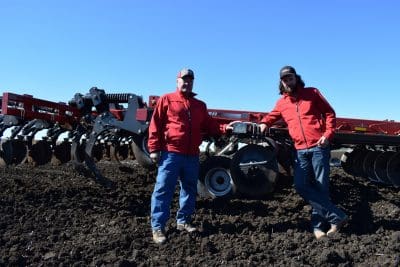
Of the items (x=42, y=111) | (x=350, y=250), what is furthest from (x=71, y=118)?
(x=350, y=250)

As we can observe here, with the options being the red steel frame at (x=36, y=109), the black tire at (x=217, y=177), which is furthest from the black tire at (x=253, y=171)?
the red steel frame at (x=36, y=109)

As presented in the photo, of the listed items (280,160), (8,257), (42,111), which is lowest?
(8,257)

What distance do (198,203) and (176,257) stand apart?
84.1 inches

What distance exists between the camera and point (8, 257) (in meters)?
4.09

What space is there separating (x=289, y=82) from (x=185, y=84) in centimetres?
94

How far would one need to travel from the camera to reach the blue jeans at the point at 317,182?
4.52 meters

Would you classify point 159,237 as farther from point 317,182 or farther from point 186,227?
point 317,182

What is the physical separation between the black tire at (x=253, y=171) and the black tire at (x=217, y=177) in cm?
41

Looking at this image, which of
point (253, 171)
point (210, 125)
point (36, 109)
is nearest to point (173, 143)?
point (210, 125)

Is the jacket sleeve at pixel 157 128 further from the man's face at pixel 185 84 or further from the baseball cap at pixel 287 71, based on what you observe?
the baseball cap at pixel 287 71

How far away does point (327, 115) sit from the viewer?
14.8 ft

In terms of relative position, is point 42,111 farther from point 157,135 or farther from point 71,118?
point 157,135

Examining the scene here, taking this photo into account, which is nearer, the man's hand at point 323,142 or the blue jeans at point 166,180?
the man's hand at point 323,142

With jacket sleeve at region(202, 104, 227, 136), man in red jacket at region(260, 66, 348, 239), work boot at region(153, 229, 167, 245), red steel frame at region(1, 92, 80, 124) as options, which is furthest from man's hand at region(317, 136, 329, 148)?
red steel frame at region(1, 92, 80, 124)
